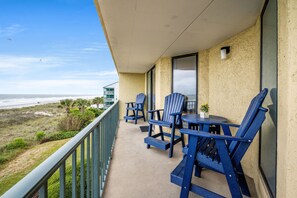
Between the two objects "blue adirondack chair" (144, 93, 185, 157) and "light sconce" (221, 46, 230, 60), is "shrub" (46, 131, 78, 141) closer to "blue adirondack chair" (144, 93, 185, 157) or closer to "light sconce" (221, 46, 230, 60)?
"blue adirondack chair" (144, 93, 185, 157)

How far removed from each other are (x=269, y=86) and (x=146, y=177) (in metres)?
1.76

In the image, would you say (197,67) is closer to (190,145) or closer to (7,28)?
(190,145)

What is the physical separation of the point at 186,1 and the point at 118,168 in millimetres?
2311

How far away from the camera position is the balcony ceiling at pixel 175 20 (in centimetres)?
160

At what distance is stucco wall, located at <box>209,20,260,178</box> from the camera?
191cm

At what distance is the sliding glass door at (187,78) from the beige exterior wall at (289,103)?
2.41 m

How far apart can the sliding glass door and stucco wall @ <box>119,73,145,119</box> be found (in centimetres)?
361

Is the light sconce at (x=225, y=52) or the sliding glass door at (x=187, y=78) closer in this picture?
the light sconce at (x=225, y=52)

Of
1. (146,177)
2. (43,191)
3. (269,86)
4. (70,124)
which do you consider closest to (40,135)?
(70,124)

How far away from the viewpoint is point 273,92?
1346 mm

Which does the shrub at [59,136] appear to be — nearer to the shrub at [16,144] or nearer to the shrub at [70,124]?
the shrub at [70,124]

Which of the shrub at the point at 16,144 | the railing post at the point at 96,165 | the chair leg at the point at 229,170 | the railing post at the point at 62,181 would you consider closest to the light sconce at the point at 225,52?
the chair leg at the point at 229,170

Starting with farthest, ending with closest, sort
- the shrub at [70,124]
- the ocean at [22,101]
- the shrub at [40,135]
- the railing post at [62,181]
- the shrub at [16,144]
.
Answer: the ocean at [22,101]
the shrub at [70,124]
the shrub at [40,135]
the shrub at [16,144]
the railing post at [62,181]

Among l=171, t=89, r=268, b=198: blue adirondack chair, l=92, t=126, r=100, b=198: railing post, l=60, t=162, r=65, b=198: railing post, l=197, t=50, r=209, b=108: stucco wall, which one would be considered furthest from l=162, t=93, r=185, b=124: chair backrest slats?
l=60, t=162, r=65, b=198: railing post
